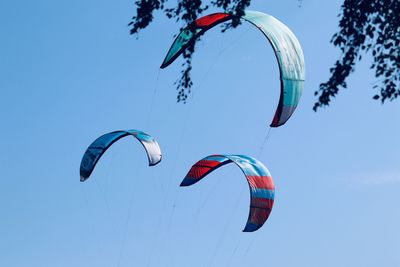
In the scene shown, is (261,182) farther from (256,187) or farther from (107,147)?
(107,147)

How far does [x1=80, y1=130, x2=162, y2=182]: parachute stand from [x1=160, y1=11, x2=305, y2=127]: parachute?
8577 mm

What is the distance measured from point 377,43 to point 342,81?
86 centimetres

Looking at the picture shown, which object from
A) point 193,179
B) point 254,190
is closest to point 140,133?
point 193,179

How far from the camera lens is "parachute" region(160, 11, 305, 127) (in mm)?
22484

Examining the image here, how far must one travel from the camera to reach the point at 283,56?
23.5m

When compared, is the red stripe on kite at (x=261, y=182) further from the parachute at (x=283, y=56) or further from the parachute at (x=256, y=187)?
the parachute at (x=283, y=56)

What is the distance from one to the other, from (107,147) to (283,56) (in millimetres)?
12748

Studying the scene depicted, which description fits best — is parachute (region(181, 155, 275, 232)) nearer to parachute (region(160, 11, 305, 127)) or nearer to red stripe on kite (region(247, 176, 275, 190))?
red stripe on kite (region(247, 176, 275, 190))

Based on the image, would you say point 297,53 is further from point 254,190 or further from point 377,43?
point 377,43

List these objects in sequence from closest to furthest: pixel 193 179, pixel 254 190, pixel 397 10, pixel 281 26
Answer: pixel 397 10 → pixel 281 26 → pixel 254 190 → pixel 193 179

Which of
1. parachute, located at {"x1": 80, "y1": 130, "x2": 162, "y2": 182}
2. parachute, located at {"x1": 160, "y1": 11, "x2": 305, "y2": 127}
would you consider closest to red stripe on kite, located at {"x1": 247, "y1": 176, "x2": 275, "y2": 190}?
parachute, located at {"x1": 80, "y1": 130, "x2": 162, "y2": 182}

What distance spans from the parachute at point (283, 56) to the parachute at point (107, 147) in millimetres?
8577

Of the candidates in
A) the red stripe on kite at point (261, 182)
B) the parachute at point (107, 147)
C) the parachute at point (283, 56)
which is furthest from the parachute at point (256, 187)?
the parachute at point (283, 56)

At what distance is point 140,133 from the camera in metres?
35.1
